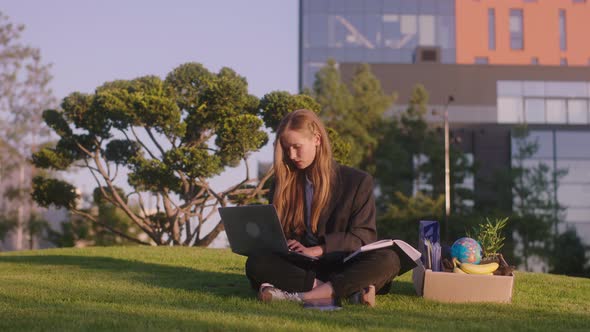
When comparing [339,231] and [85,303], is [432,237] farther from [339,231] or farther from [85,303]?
[85,303]

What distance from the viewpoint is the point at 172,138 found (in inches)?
758

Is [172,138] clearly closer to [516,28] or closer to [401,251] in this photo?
[401,251]

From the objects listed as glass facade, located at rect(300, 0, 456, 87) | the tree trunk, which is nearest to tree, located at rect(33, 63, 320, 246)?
the tree trunk

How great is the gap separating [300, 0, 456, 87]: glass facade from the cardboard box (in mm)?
52115

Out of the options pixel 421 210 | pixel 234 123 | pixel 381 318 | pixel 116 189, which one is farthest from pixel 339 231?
pixel 421 210

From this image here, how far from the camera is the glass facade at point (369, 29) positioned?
192ft

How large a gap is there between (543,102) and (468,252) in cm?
4886

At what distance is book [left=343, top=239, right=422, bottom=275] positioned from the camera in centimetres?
580

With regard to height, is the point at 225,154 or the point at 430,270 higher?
the point at 225,154

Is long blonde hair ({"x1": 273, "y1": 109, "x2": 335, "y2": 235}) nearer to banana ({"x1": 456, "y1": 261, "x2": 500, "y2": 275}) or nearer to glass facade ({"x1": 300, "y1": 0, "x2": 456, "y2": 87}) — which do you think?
banana ({"x1": 456, "y1": 261, "x2": 500, "y2": 275})

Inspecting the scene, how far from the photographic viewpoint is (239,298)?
19.5ft

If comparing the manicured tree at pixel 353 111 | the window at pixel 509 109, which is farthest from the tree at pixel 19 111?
the window at pixel 509 109

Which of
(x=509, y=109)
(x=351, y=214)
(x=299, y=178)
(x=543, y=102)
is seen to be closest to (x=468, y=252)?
(x=351, y=214)

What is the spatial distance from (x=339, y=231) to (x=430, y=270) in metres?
0.78
